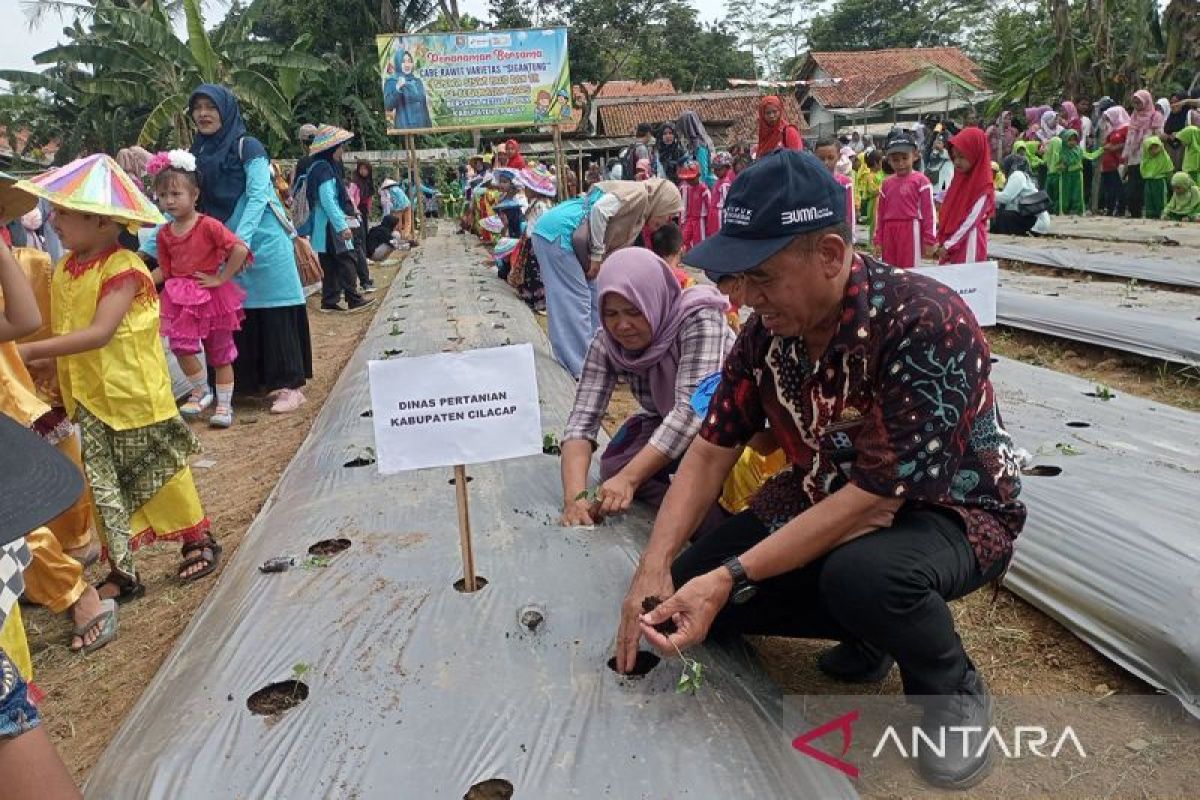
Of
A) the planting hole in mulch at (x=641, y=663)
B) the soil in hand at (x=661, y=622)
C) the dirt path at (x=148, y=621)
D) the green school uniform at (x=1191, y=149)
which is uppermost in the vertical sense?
the green school uniform at (x=1191, y=149)

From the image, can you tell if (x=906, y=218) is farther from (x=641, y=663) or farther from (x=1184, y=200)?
(x=1184, y=200)

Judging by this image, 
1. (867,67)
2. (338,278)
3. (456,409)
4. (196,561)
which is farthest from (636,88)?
(456,409)

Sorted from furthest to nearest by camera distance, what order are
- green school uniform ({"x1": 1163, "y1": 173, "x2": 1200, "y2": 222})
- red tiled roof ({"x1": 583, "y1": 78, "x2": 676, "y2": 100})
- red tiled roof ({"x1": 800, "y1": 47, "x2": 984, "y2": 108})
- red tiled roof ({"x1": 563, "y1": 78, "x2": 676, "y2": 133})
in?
red tiled roof ({"x1": 583, "y1": 78, "x2": 676, "y2": 100}) → red tiled roof ({"x1": 563, "y1": 78, "x2": 676, "y2": 133}) → red tiled roof ({"x1": 800, "y1": 47, "x2": 984, "y2": 108}) → green school uniform ({"x1": 1163, "y1": 173, "x2": 1200, "y2": 222})

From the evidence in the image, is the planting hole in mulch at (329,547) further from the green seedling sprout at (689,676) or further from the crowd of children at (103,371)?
the green seedling sprout at (689,676)

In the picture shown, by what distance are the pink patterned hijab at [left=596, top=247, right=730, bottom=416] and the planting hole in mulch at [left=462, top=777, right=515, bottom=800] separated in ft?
4.68

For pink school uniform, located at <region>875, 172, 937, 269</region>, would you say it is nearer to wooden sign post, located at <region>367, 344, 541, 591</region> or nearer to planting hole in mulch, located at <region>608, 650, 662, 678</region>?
wooden sign post, located at <region>367, 344, 541, 591</region>

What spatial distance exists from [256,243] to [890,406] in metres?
4.30

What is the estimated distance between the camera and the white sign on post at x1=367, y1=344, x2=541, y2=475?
202cm

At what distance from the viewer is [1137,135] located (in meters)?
12.8

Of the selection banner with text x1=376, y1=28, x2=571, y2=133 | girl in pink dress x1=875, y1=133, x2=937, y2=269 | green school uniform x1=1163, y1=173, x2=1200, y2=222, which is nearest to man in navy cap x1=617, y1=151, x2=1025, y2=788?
girl in pink dress x1=875, y1=133, x2=937, y2=269

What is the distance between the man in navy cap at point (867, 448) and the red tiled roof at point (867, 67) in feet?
108

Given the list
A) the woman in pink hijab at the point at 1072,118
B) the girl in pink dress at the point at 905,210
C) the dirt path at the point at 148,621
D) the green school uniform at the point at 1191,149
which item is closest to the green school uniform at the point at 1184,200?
the green school uniform at the point at 1191,149

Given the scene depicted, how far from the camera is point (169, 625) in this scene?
2.81 m

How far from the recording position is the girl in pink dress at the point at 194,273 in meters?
4.11
